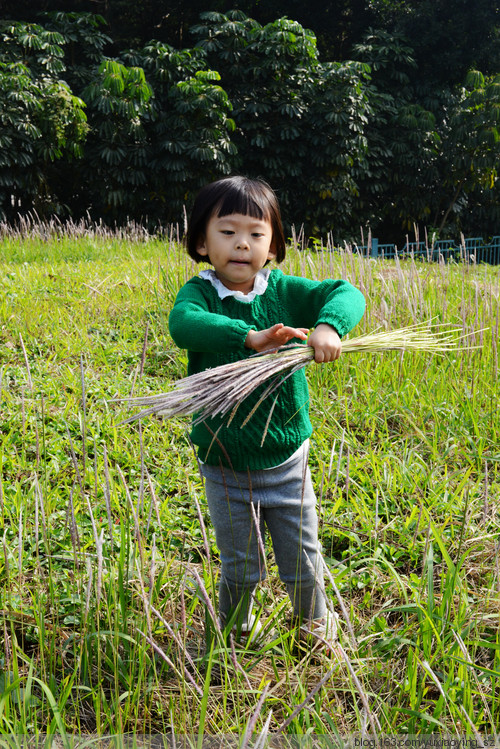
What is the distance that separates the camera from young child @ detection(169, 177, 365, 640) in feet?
4.87

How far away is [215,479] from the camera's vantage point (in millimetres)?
1531

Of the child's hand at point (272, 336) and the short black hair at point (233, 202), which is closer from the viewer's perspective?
the child's hand at point (272, 336)

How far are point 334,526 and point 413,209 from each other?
534 inches

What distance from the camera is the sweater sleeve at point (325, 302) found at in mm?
1372

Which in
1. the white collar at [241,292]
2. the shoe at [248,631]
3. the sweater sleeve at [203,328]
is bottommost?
the shoe at [248,631]

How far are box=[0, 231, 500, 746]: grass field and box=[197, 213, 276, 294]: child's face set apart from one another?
26 centimetres

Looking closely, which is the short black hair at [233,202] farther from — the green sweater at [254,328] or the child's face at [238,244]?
the green sweater at [254,328]

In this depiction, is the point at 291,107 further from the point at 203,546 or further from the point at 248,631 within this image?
the point at 248,631

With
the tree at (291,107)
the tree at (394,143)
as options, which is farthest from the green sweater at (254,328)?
the tree at (394,143)

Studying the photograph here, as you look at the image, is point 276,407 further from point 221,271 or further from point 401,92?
point 401,92

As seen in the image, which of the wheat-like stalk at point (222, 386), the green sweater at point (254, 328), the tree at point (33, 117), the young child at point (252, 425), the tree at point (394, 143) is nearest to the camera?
the wheat-like stalk at point (222, 386)

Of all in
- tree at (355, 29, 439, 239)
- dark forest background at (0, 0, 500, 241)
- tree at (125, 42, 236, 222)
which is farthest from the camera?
tree at (355, 29, 439, 239)

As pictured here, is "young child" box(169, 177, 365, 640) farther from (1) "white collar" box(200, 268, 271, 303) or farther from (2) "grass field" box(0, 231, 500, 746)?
(2) "grass field" box(0, 231, 500, 746)

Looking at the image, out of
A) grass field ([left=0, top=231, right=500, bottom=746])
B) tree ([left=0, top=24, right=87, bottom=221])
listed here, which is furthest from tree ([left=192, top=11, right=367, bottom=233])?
grass field ([left=0, top=231, right=500, bottom=746])
